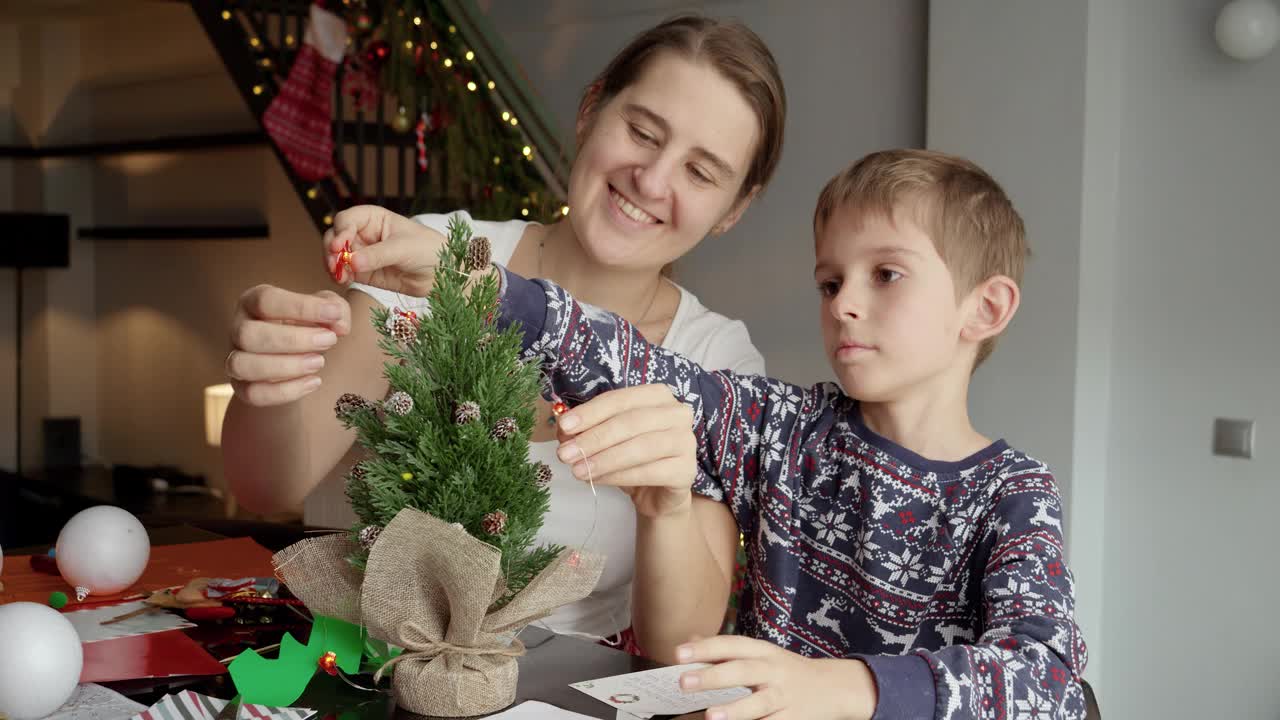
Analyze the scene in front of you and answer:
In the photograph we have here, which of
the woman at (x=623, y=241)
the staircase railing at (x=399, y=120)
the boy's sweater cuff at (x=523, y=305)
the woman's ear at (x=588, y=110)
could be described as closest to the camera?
the boy's sweater cuff at (x=523, y=305)

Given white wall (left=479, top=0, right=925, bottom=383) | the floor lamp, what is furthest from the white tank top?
the floor lamp

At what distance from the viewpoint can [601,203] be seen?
1.61m

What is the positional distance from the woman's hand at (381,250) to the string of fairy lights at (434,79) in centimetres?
237

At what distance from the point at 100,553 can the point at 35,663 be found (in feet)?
1.25


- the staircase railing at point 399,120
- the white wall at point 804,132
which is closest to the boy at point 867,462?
the white wall at point 804,132

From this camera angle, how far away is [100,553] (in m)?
1.25

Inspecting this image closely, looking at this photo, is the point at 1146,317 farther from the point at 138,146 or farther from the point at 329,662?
the point at 138,146

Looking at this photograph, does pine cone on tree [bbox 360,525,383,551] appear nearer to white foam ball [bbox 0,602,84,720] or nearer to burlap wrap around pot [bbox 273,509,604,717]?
burlap wrap around pot [bbox 273,509,604,717]

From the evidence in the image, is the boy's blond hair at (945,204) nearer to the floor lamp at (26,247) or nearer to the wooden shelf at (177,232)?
the wooden shelf at (177,232)

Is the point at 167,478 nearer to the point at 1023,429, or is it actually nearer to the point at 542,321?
the point at 1023,429

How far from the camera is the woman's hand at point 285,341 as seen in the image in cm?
102

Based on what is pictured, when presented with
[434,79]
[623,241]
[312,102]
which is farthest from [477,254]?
[312,102]

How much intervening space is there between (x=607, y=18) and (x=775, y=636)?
3.13 meters

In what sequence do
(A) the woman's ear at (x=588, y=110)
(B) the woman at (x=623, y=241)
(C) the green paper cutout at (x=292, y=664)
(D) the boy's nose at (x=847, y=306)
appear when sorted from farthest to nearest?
(A) the woman's ear at (x=588, y=110)
(B) the woman at (x=623, y=241)
(D) the boy's nose at (x=847, y=306)
(C) the green paper cutout at (x=292, y=664)
